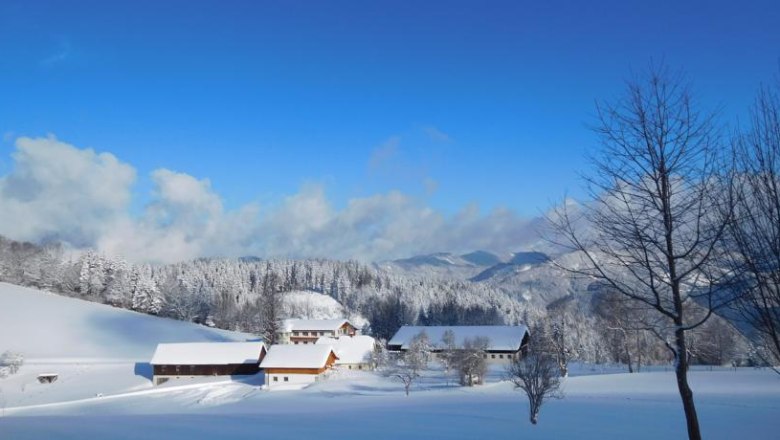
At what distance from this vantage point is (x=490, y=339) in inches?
3024

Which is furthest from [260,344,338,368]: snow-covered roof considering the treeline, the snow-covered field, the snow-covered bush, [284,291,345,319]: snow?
[284,291,345,319]: snow

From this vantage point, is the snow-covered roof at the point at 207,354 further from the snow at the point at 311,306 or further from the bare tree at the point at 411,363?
the snow at the point at 311,306

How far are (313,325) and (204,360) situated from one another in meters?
39.7

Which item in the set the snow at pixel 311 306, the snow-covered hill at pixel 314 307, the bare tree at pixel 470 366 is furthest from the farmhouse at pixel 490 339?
the snow at pixel 311 306

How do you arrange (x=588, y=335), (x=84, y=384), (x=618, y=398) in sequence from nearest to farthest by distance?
(x=618, y=398) < (x=84, y=384) < (x=588, y=335)

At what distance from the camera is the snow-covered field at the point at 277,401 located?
18.8m

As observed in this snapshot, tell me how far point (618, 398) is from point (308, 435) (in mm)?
29639

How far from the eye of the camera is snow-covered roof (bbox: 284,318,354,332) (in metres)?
100

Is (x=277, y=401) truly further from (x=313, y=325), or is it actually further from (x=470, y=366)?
(x=313, y=325)

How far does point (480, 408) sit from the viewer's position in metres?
32.8

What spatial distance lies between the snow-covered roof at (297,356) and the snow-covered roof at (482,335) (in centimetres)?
2065

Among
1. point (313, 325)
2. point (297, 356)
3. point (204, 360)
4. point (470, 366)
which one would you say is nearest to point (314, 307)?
point (313, 325)

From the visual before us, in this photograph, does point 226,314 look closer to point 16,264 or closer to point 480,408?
point 16,264

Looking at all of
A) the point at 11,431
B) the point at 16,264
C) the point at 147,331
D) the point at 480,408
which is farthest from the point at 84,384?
the point at 16,264
